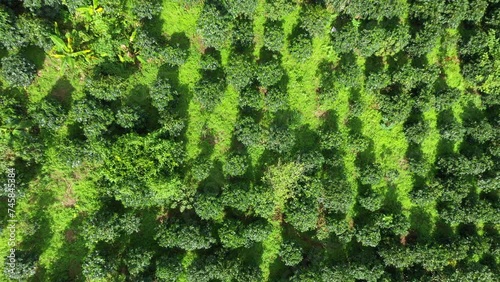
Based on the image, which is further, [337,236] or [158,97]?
[337,236]

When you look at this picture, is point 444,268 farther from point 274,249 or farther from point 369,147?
point 274,249

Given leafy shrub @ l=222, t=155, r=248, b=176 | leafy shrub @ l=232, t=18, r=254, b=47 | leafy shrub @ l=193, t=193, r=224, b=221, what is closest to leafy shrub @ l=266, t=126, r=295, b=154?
leafy shrub @ l=222, t=155, r=248, b=176

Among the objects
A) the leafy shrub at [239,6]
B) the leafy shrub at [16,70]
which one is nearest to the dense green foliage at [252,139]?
the leafy shrub at [16,70]

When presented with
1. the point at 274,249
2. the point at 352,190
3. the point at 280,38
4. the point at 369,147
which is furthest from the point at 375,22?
the point at 274,249

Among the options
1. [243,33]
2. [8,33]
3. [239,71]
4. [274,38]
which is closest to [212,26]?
[243,33]

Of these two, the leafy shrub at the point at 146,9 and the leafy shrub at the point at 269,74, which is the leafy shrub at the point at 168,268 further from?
the leafy shrub at the point at 146,9

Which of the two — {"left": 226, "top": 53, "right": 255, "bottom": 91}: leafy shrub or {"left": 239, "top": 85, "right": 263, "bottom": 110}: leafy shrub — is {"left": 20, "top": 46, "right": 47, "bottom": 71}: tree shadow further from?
{"left": 239, "top": 85, "right": 263, "bottom": 110}: leafy shrub

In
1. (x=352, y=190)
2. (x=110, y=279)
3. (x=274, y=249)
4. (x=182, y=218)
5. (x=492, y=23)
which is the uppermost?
(x=492, y=23)
